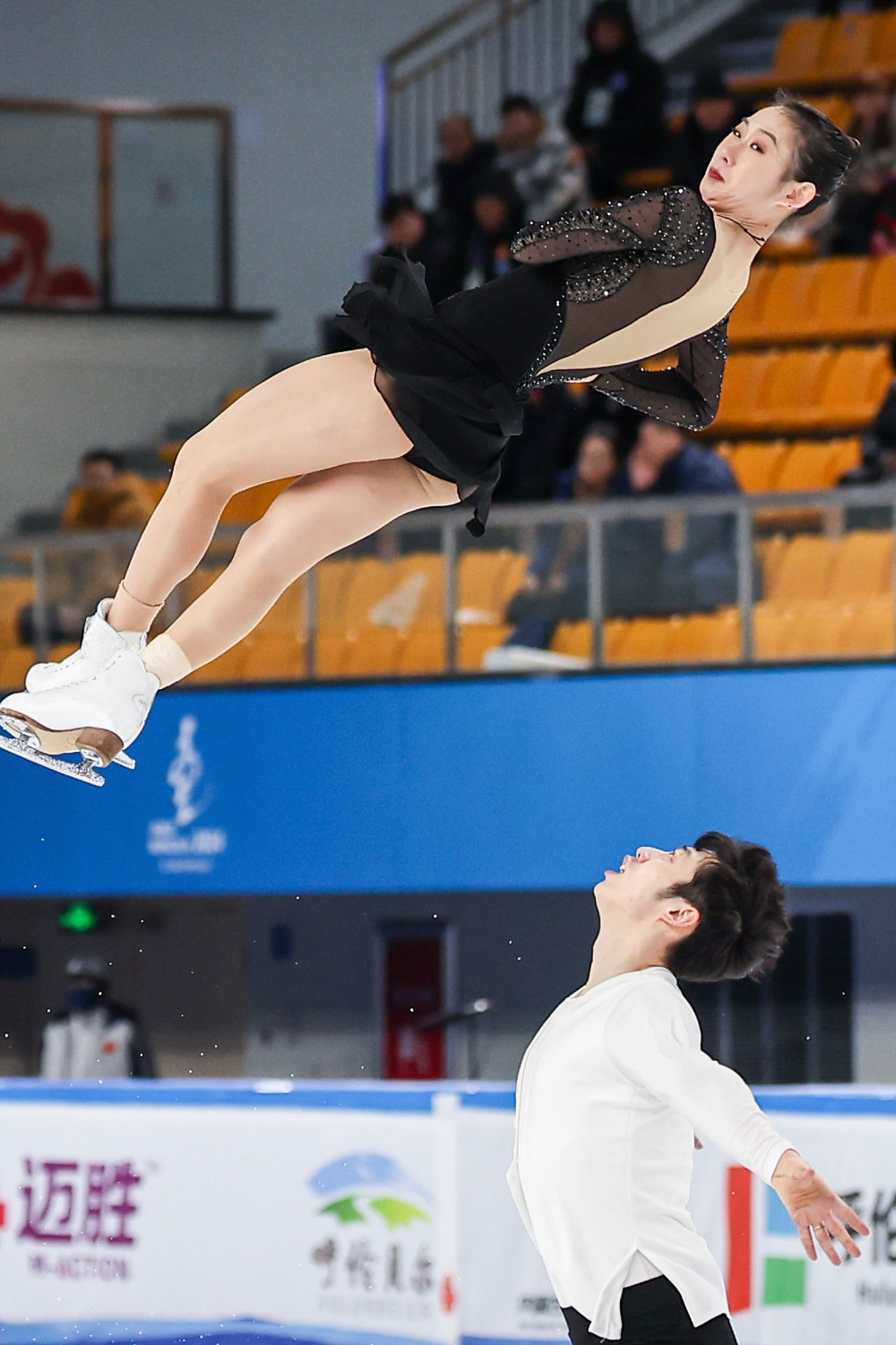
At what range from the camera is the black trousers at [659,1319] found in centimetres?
287

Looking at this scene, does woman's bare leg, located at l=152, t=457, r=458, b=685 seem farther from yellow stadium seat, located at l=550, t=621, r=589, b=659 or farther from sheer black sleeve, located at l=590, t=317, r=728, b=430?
yellow stadium seat, located at l=550, t=621, r=589, b=659

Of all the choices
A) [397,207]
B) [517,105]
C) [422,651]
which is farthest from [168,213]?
[422,651]

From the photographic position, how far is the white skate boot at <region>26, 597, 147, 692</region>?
3055 mm

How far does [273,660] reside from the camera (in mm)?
7906

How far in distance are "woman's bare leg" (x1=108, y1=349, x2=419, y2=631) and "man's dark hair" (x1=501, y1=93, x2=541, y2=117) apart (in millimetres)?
7335

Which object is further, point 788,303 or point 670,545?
point 788,303

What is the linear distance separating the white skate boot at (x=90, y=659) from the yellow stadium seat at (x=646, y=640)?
4186 millimetres

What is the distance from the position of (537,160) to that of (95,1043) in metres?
4.96

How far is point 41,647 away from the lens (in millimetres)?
7762

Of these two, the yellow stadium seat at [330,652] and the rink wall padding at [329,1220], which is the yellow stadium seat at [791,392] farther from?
the rink wall padding at [329,1220]

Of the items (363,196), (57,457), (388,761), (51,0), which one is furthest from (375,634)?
(51,0)

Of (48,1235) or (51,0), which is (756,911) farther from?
(51,0)

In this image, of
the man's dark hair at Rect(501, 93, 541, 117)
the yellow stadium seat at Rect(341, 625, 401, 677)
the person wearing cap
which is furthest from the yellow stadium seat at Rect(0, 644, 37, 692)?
the man's dark hair at Rect(501, 93, 541, 117)

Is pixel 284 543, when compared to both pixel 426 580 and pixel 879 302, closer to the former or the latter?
pixel 426 580
